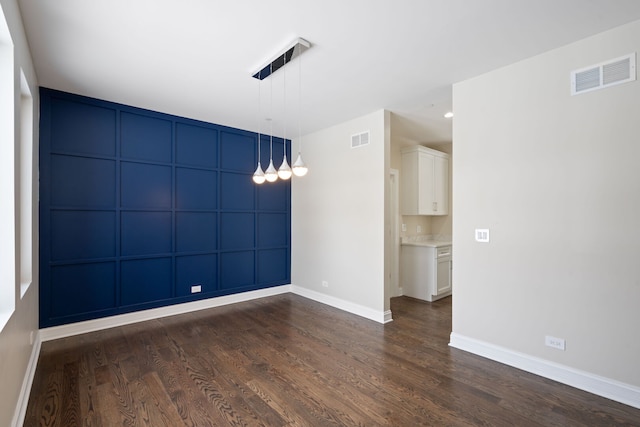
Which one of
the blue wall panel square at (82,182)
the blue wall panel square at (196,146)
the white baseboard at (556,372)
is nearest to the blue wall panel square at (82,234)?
the blue wall panel square at (82,182)

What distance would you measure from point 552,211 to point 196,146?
462 centimetres

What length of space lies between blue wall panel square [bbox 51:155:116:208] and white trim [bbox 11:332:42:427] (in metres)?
1.60

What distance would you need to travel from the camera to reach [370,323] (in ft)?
13.8

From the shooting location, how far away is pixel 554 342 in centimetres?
271

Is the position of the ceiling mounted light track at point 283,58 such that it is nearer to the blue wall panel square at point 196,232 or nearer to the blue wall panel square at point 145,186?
the blue wall panel square at point 145,186

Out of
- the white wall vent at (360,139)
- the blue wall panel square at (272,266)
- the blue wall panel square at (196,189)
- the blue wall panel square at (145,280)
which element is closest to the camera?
the blue wall panel square at (145,280)

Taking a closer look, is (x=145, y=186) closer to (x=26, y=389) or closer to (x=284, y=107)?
(x=284, y=107)

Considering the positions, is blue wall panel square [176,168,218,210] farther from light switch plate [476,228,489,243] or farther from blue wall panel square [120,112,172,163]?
light switch plate [476,228,489,243]

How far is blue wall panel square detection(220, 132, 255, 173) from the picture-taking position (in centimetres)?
508

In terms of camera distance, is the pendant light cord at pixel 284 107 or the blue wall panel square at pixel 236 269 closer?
the pendant light cord at pixel 284 107

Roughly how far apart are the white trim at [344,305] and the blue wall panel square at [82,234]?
302cm

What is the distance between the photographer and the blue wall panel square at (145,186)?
4.18 meters

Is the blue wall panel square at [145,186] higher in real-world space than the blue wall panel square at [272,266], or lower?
higher

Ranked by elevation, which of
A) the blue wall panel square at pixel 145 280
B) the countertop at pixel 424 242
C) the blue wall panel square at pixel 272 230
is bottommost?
the blue wall panel square at pixel 145 280
